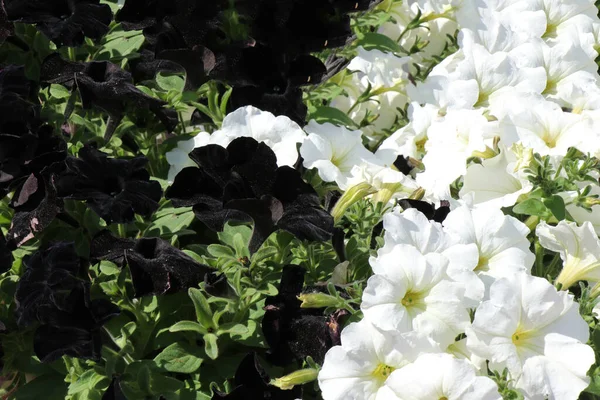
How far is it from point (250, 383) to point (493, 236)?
1.62 feet

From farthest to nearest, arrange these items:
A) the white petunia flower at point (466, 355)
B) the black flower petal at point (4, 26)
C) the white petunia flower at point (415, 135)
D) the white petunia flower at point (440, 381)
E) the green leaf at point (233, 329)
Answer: the white petunia flower at point (415, 135) → the black flower petal at point (4, 26) → the green leaf at point (233, 329) → the white petunia flower at point (466, 355) → the white petunia flower at point (440, 381)

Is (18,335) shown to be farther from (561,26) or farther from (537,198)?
(561,26)

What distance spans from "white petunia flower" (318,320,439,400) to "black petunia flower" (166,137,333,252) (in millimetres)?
206

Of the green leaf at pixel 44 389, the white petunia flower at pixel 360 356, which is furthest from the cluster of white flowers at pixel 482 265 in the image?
the green leaf at pixel 44 389

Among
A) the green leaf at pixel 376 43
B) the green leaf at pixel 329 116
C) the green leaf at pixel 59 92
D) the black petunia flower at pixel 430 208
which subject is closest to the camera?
the black petunia flower at pixel 430 208

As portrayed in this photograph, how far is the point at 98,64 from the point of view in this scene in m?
1.62

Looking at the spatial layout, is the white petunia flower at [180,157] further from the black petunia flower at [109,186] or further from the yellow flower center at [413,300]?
the yellow flower center at [413,300]

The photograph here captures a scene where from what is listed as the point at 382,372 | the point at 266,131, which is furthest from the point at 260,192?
the point at 382,372

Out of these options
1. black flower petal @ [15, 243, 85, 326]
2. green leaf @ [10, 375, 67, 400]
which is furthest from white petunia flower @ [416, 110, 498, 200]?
green leaf @ [10, 375, 67, 400]

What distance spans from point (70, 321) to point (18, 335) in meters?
0.25

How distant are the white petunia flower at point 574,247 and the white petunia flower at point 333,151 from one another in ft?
1.31

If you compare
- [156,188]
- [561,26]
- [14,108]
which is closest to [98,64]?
[14,108]

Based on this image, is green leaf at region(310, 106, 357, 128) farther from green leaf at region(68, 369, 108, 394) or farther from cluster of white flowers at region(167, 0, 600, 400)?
green leaf at region(68, 369, 108, 394)

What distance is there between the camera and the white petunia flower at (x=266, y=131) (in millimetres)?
1551
